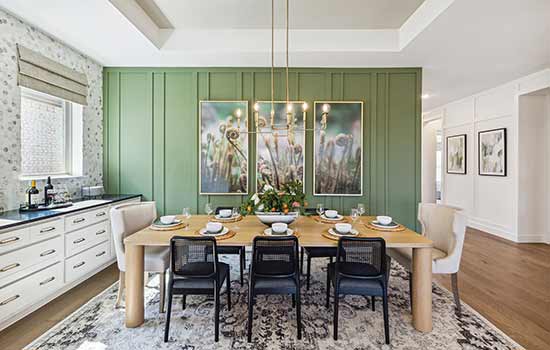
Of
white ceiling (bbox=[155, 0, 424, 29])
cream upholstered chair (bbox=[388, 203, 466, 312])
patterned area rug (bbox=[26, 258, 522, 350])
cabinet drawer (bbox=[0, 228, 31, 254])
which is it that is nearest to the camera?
patterned area rug (bbox=[26, 258, 522, 350])

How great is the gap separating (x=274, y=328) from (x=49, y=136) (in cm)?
353

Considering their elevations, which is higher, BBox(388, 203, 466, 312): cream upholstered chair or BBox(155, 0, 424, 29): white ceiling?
BBox(155, 0, 424, 29): white ceiling

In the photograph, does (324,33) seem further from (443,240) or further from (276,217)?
(443,240)

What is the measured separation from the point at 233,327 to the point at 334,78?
11.4 ft

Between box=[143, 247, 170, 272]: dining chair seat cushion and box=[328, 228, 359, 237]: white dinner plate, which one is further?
box=[143, 247, 170, 272]: dining chair seat cushion

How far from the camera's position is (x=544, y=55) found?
12.2 ft

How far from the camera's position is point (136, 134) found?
421 centimetres

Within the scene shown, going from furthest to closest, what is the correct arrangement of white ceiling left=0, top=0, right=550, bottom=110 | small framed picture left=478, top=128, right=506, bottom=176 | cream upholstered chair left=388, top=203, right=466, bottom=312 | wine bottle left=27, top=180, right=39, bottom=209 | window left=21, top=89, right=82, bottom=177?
small framed picture left=478, top=128, right=506, bottom=176 → window left=21, top=89, right=82, bottom=177 → wine bottle left=27, top=180, right=39, bottom=209 → white ceiling left=0, top=0, right=550, bottom=110 → cream upholstered chair left=388, top=203, right=466, bottom=312

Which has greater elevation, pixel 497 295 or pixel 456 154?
pixel 456 154

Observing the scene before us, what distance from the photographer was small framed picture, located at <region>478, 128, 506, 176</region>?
5.11 metres

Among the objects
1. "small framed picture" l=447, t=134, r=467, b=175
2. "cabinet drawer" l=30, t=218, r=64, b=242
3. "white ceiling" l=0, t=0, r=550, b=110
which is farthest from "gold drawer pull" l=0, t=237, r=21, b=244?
"small framed picture" l=447, t=134, r=467, b=175

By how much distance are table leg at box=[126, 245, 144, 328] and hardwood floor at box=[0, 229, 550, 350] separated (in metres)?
0.71

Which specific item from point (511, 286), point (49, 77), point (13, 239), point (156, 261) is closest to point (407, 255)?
point (511, 286)

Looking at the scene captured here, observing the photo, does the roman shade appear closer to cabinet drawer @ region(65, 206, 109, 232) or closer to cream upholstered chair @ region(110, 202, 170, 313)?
cabinet drawer @ region(65, 206, 109, 232)
